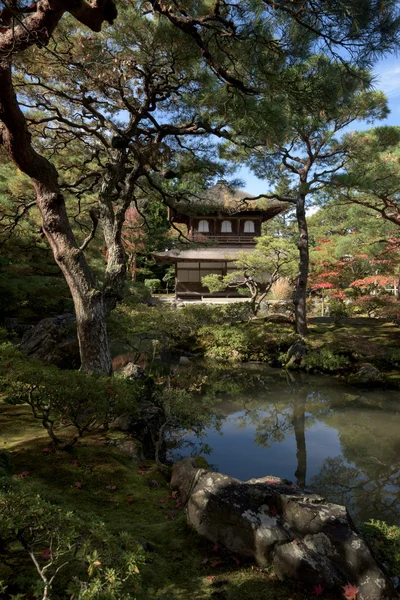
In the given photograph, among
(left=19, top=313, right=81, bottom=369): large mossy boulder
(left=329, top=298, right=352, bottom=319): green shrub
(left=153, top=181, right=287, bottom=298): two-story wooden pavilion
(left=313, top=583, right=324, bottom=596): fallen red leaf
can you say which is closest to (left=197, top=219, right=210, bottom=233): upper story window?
(left=153, top=181, right=287, bottom=298): two-story wooden pavilion

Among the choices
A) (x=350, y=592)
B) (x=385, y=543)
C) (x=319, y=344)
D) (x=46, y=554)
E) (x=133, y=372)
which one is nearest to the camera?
(x=46, y=554)

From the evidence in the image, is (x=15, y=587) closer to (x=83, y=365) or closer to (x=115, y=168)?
(x=83, y=365)

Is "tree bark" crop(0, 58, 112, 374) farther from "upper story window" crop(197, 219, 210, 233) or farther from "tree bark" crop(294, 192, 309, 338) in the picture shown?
"upper story window" crop(197, 219, 210, 233)

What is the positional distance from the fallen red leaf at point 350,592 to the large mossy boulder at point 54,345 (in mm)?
6627

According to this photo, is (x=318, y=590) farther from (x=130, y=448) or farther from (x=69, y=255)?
(x=69, y=255)

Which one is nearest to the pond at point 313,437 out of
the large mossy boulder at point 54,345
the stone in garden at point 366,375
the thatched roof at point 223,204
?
the stone in garden at point 366,375

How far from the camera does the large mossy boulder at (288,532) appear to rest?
2.30m

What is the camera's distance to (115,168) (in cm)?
607

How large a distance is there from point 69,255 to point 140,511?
344 centimetres

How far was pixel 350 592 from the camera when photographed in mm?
2191

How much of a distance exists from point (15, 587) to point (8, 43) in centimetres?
450

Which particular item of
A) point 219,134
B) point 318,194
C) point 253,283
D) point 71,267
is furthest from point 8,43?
point 253,283

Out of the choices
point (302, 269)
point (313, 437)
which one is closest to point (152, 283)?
point (302, 269)

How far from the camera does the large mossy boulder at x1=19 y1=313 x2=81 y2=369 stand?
7.68 metres
